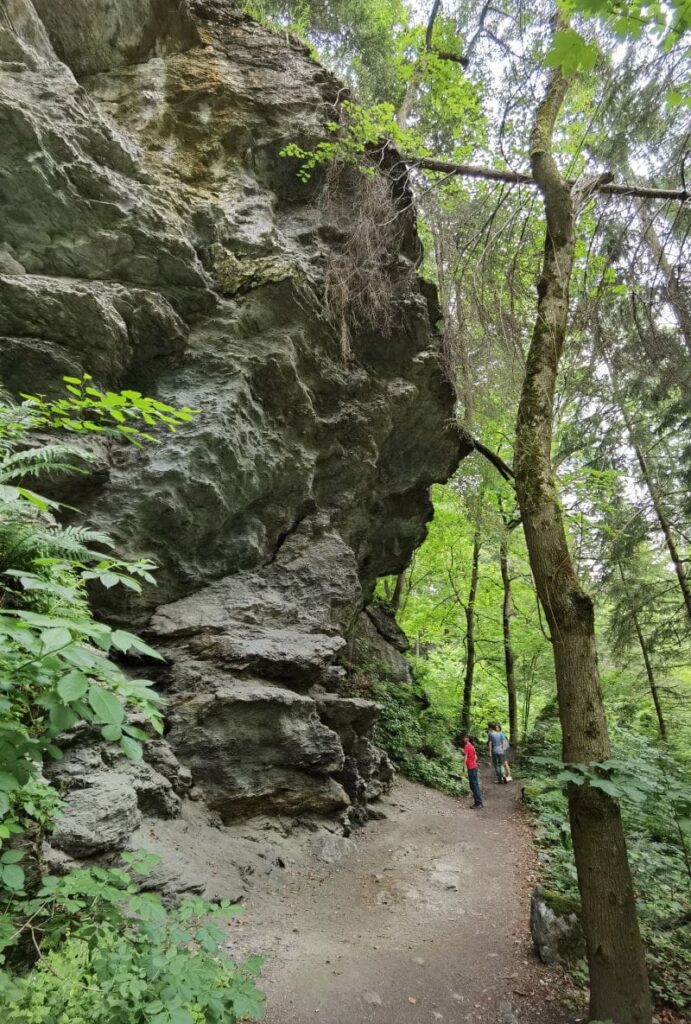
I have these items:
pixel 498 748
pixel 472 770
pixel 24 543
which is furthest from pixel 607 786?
pixel 498 748

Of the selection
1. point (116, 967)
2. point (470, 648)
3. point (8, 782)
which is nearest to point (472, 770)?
point (470, 648)

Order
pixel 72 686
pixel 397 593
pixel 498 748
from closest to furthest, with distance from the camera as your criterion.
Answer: pixel 72 686
pixel 498 748
pixel 397 593

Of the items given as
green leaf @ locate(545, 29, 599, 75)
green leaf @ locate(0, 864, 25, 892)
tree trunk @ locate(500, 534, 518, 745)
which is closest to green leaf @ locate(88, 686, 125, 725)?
green leaf @ locate(0, 864, 25, 892)

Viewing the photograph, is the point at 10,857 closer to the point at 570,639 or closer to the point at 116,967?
the point at 116,967

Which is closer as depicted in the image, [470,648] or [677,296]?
[677,296]

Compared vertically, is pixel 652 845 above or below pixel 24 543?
below

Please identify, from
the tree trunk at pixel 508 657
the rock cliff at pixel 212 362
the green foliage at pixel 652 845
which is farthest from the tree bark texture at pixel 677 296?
the tree trunk at pixel 508 657

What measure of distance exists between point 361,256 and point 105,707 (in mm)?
9439

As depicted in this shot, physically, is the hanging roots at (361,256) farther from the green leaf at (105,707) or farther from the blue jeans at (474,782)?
the blue jeans at (474,782)

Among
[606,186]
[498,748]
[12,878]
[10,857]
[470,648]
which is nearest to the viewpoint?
[12,878]

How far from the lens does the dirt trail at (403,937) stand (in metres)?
4.58

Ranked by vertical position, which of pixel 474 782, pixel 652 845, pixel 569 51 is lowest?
pixel 652 845

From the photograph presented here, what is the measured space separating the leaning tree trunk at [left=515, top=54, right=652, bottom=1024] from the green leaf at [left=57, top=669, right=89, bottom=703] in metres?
3.49

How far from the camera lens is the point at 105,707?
57.3 inches
